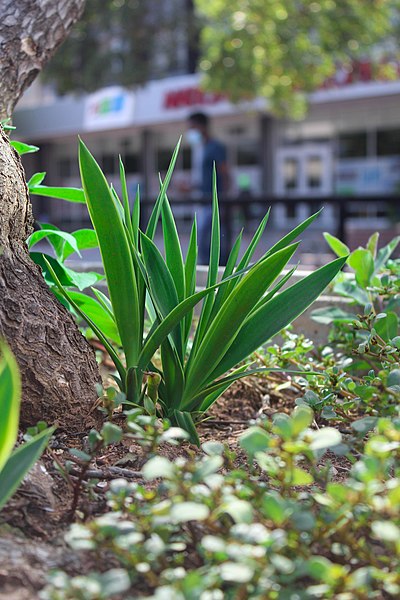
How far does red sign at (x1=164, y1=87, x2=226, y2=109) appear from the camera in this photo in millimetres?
25544

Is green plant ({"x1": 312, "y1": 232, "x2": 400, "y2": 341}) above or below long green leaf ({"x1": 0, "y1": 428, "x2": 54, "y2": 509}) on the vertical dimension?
below

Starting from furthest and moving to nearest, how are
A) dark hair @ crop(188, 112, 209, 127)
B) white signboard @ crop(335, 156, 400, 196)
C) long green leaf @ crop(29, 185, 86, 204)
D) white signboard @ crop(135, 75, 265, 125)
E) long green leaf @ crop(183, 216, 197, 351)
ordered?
white signboard @ crop(135, 75, 265, 125) < white signboard @ crop(335, 156, 400, 196) < dark hair @ crop(188, 112, 209, 127) < long green leaf @ crop(29, 185, 86, 204) < long green leaf @ crop(183, 216, 197, 351)

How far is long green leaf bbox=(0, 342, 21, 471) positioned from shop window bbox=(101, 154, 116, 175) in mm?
29723

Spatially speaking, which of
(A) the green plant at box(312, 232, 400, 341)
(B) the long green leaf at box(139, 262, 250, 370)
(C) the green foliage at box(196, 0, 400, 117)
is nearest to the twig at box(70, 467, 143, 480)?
(B) the long green leaf at box(139, 262, 250, 370)

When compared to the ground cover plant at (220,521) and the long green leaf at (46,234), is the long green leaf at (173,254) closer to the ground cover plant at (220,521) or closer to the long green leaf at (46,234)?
the long green leaf at (46,234)

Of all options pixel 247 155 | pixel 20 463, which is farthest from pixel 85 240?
pixel 247 155

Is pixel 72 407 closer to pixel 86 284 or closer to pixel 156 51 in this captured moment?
pixel 86 284

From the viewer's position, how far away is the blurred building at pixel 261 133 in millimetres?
23641

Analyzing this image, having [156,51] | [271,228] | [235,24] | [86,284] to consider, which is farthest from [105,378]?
[156,51]

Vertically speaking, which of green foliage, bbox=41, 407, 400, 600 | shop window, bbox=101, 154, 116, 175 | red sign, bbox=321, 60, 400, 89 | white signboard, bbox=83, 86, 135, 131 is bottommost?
shop window, bbox=101, 154, 116, 175

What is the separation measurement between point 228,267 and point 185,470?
1.07 meters

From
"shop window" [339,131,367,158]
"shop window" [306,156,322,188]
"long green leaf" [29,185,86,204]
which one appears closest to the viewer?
"long green leaf" [29,185,86,204]

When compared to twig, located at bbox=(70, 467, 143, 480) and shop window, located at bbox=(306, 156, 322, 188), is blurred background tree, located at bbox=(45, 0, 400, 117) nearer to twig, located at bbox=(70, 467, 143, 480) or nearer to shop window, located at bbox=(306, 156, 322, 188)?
shop window, located at bbox=(306, 156, 322, 188)

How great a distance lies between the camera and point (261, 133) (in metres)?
25.9
